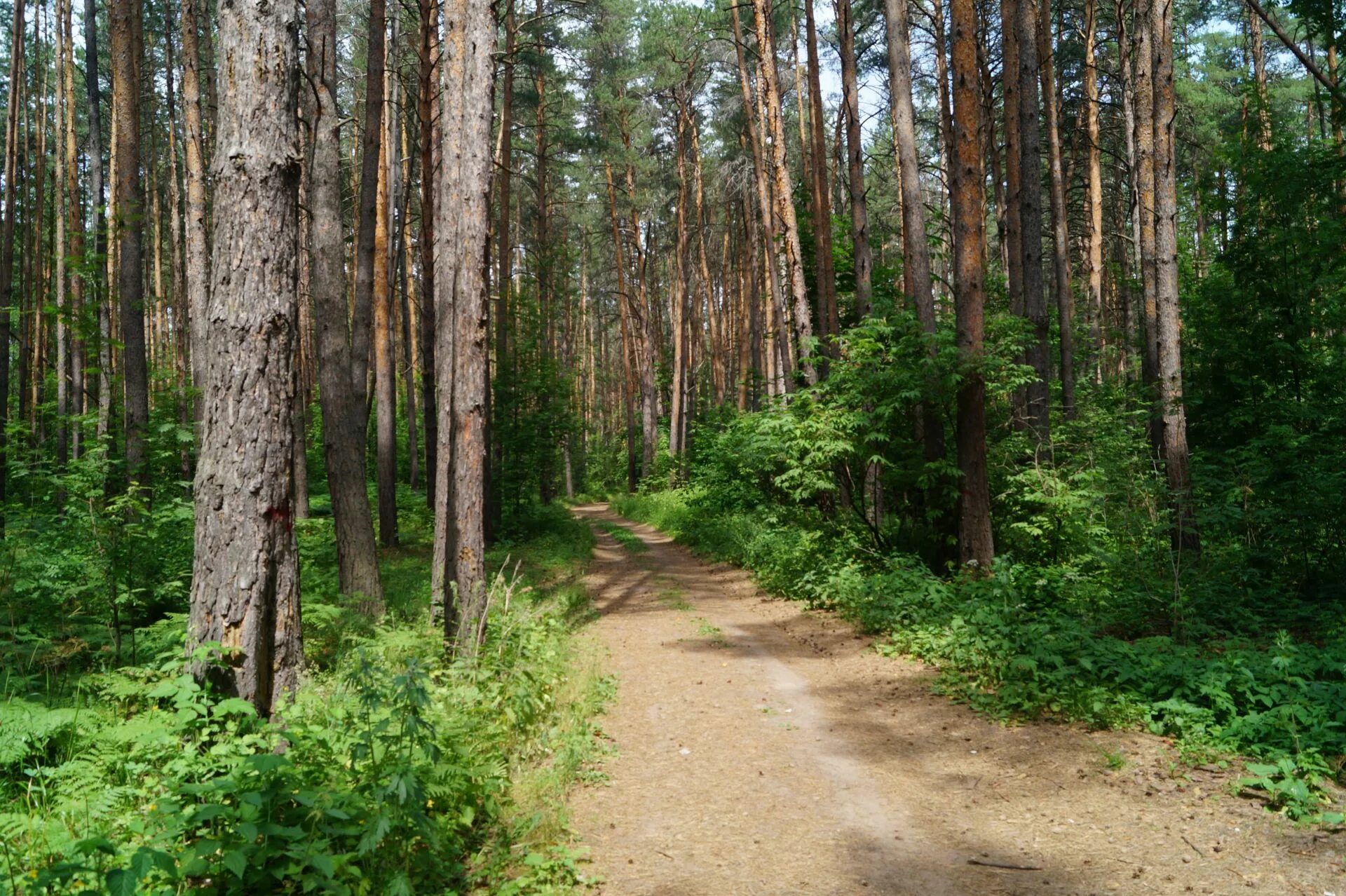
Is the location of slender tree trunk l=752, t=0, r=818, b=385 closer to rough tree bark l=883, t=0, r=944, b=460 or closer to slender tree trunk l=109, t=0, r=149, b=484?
rough tree bark l=883, t=0, r=944, b=460

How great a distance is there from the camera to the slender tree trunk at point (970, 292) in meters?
9.50

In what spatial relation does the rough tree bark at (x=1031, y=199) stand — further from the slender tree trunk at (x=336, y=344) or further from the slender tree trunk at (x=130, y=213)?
the slender tree trunk at (x=130, y=213)

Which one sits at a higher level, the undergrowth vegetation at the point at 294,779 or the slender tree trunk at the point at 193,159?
the slender tree trunk at the point at 193,159

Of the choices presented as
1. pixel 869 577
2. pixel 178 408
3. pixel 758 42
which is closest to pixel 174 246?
pixel 178 408

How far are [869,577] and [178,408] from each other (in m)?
18.1

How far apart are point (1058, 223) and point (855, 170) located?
14.7 ft

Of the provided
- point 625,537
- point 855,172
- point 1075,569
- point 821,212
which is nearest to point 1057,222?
point 855,172

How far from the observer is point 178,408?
19844 millimetres

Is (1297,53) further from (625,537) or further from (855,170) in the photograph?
(625,537)

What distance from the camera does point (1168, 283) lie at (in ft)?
35.7

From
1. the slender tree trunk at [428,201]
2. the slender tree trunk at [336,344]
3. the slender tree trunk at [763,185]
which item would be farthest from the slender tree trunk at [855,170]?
the slender tree trunk at [336,344]

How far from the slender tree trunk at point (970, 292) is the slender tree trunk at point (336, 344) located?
725cm

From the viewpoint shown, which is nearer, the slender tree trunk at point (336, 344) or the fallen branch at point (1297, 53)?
the fallen branch at point (1297, 53)

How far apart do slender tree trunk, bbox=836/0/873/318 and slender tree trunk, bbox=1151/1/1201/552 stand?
4.57m
